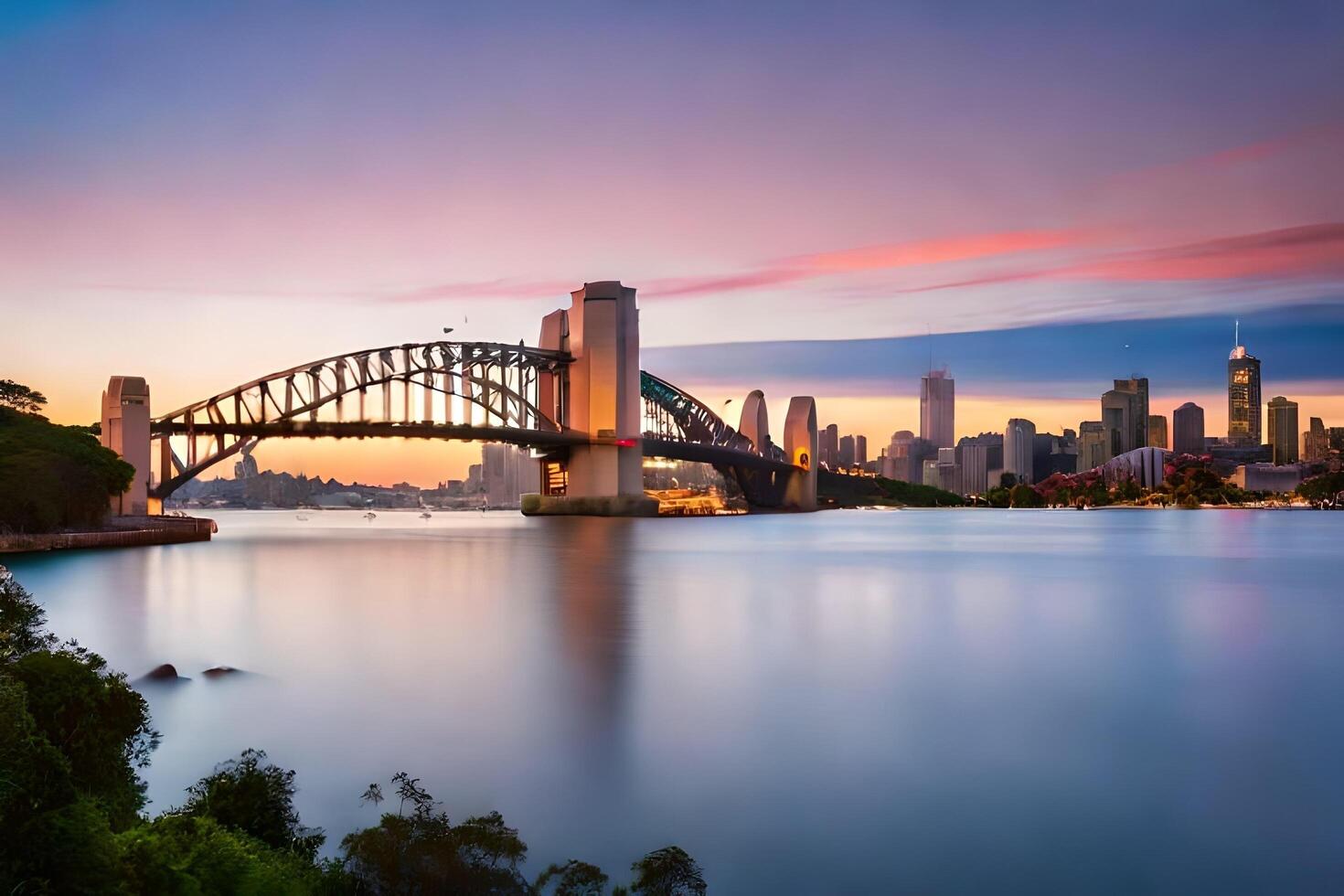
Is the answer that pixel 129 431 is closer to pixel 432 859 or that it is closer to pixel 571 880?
pixel 432 859

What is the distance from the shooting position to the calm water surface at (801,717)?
31.6 feet

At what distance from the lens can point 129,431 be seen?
64812 mm

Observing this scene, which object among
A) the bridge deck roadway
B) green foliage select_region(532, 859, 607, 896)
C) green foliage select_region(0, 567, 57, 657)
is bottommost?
green foliage select_region(532, 859, 607, 896)

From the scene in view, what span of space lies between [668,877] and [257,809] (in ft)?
11.2

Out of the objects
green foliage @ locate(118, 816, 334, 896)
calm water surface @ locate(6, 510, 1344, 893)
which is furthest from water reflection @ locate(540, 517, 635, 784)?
green foliage @ locate(118, 816, 334, 896)

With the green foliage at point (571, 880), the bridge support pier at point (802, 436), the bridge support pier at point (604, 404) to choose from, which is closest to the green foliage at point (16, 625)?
the green foliage at point (571, 880)

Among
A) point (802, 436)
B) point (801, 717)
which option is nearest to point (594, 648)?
point (801, 717)

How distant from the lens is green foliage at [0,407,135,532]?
1884 inches

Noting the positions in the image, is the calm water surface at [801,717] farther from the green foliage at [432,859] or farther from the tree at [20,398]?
the tree at [20,398]

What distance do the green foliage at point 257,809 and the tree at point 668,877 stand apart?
8.25ft

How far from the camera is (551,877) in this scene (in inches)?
332

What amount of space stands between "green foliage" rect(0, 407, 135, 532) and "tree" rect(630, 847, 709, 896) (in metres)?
47.4

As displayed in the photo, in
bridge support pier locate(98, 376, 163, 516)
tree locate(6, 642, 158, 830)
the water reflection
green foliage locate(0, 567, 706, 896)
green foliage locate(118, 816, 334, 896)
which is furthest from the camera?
bridge support pier locate(98, 376, 163, 516)

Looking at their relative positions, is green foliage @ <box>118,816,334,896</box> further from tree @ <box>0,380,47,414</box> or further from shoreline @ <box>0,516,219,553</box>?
tree @ <box>0,380,47,414</box>
